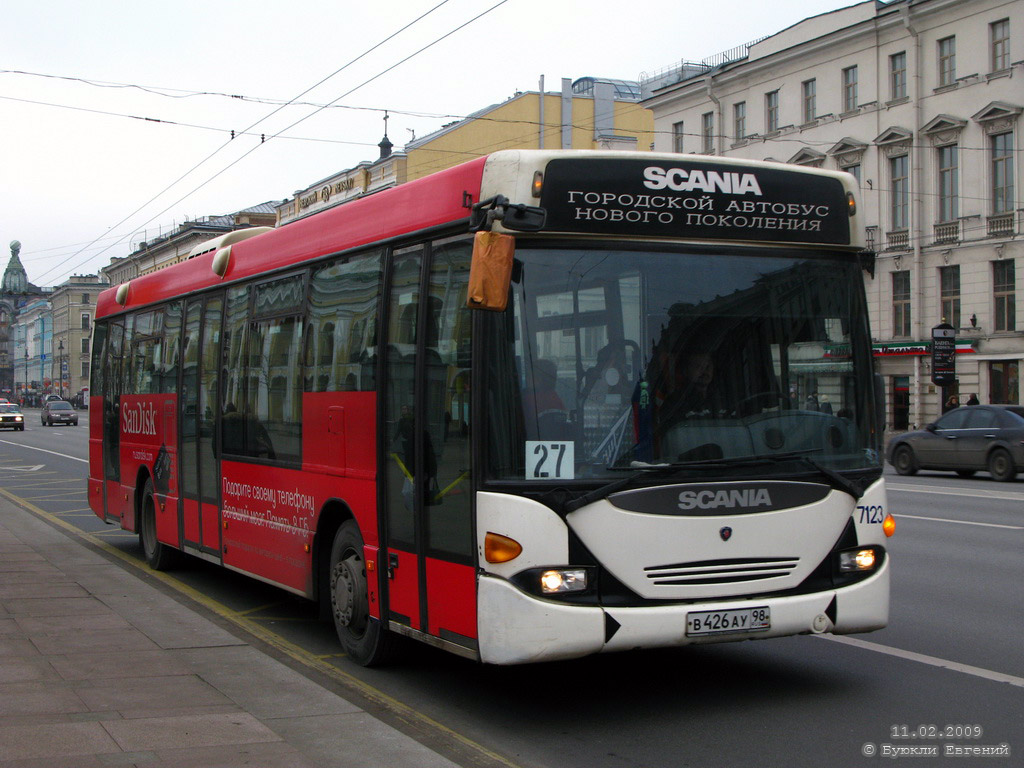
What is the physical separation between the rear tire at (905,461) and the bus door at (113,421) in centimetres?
1650

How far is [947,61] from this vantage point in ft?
128

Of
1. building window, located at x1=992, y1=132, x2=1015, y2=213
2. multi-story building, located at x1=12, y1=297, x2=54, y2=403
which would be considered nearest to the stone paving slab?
building window, located at x1=992, y1=132, x2=1015, y2=213

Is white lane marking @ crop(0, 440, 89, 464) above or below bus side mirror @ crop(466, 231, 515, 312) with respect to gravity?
below

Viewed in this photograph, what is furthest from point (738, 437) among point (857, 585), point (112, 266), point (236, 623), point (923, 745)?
point (112, 266)

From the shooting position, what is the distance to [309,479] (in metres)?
8.05

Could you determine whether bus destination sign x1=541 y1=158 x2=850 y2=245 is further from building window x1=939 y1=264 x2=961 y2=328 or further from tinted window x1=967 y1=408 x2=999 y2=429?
building window x1=939 y1=264 x2=961 y2=328

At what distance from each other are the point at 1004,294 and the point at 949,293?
2095 millimetres

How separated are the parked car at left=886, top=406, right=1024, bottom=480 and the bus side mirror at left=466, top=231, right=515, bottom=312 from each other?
61.9 ft

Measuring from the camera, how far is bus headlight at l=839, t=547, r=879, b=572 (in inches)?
251

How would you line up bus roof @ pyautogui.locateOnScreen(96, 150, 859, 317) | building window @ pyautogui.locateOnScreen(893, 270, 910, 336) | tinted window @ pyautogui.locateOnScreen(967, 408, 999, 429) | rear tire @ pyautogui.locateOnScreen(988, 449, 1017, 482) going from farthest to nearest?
1. building window @ pyautogui.locateOnScreen(893, 270, 910, 336)
2. tinted window @ pyautogui.locateOnScreen(967, 408, 999, 429)
3. rear tire @ pyautogui.locateOnScreen(988, 449, 1017, 482)
4. bus roof @ pyautogui.locateOnScreen(96, 150, 859, 317)

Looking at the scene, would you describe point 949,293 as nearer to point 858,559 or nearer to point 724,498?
point 858,559

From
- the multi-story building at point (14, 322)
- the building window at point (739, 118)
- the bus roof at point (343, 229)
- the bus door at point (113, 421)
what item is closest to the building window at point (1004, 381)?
the building window at point (739, 118)

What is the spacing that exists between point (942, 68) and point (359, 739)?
38333mm

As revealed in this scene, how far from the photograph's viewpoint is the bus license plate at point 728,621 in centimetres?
591
